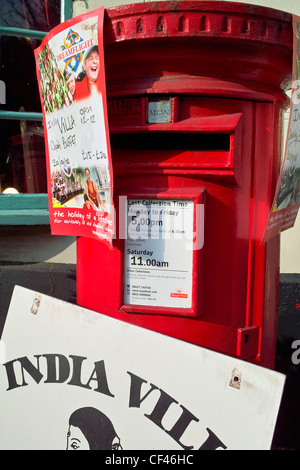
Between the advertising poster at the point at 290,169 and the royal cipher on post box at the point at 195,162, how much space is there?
0.03m

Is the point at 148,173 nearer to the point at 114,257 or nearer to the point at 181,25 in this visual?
the point at 114,257

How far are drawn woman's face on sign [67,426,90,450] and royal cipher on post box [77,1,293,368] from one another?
42 cm

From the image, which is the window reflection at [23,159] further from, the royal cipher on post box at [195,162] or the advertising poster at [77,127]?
the royal cipher on post box at [195,162]

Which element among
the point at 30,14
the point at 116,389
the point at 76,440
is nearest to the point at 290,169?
the point at 116,389

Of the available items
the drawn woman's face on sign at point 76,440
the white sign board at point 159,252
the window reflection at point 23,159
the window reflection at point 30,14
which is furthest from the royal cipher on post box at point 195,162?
the window reflection at point 30,14

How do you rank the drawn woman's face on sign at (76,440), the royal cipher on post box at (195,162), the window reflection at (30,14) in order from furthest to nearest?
1. the window reflection at (30,14)
2. the drawn woman's face on sign at (76,440)
3. the royal cipher on post box at (195,162)

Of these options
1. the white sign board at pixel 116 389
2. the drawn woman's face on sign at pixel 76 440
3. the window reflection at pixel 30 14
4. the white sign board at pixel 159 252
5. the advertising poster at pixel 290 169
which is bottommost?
the drawn woman's face on sign at pixel 76 440

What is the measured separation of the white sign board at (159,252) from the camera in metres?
1.71

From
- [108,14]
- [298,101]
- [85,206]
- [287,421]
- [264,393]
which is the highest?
[108,14]

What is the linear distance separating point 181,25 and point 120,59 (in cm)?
22

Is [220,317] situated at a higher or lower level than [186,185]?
lower

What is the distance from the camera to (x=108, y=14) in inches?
65.4

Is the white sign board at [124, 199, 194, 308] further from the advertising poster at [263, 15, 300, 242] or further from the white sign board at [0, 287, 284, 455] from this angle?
the advertising poster at [263, 15, 300, 242]
